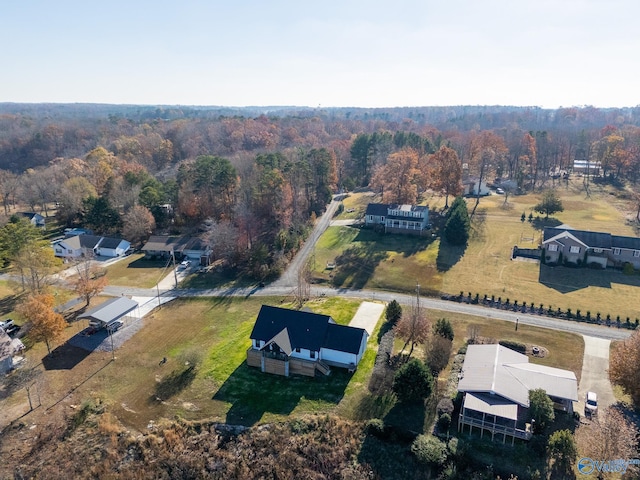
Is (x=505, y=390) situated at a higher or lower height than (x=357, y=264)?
higher

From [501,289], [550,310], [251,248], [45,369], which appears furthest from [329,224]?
[45,369]

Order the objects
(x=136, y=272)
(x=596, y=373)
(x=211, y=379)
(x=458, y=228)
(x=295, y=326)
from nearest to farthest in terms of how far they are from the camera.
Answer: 1. (x=596, y=373)
2. (x=211, y=379)
3. (x=295, y=326)
4. (x=136, y=272)
5. (x=458, y=228)

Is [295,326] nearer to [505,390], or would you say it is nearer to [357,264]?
[505,390]

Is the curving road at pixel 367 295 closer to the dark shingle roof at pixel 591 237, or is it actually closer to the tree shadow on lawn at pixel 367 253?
the tree shadow on lawn at pixel 367 253

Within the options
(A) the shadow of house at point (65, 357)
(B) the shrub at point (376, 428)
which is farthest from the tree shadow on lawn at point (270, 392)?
(A) the shadow of house at point (65, 357)

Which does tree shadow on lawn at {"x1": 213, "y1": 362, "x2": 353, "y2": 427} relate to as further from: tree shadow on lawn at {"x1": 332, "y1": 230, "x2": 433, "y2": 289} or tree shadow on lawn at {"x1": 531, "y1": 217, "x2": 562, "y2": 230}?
tree shadow on lawn at {"x1": 531, "y1": 217, "x2": 562, "y2": 230}

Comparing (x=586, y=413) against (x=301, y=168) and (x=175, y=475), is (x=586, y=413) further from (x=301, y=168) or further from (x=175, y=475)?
(x=301, y=168)

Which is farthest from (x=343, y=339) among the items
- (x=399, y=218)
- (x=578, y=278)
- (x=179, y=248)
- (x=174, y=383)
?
(x=399, y=218)

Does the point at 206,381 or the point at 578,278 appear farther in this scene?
the point at 578,278

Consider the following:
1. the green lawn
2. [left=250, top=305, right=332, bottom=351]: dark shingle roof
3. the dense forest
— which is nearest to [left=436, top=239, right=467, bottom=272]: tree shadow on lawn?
the dense forest
